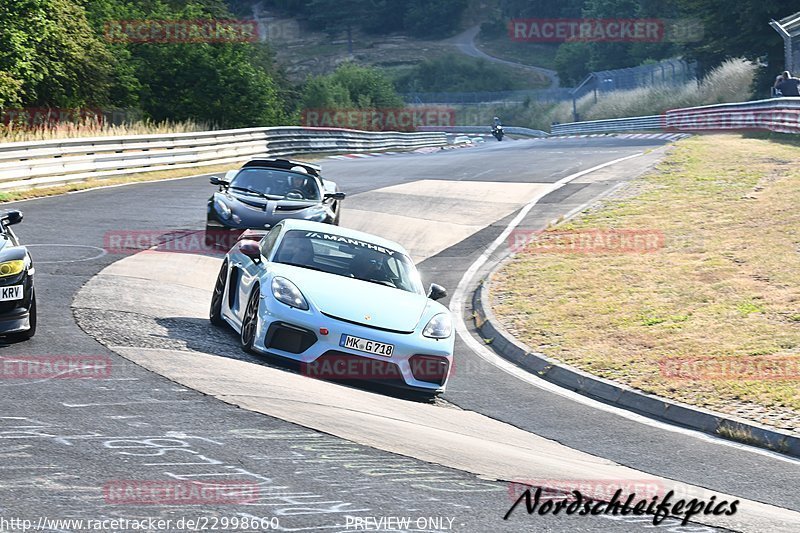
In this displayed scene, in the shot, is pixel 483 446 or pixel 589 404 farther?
pixel 589 404

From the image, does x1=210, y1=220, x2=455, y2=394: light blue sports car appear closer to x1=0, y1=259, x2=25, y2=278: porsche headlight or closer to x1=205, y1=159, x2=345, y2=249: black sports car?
x1=0, y1=259, x2=25, y2=278: porsche headlight

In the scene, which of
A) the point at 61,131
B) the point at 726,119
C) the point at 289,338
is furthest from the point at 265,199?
the point at 726,119

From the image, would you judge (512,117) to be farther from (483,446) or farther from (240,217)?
(483,446)

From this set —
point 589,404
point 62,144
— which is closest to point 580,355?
point 589,404

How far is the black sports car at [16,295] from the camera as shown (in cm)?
969

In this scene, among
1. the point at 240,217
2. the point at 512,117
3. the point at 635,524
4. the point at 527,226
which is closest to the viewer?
the point at 635,524

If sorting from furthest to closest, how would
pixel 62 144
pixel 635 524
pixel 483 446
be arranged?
pixel 62 144 → pixel 483 446 → pixel 635 524

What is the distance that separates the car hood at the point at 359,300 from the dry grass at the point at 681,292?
2.65 metres

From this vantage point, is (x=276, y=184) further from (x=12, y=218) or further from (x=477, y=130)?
(x=477, y=130)

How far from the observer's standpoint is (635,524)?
6.20 metres

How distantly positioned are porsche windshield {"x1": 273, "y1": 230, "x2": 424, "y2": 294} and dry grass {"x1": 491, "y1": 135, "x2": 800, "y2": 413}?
2.44 metres

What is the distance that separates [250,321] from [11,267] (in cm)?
229

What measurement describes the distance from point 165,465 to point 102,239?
41.5ft

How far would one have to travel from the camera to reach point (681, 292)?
16.1 m
